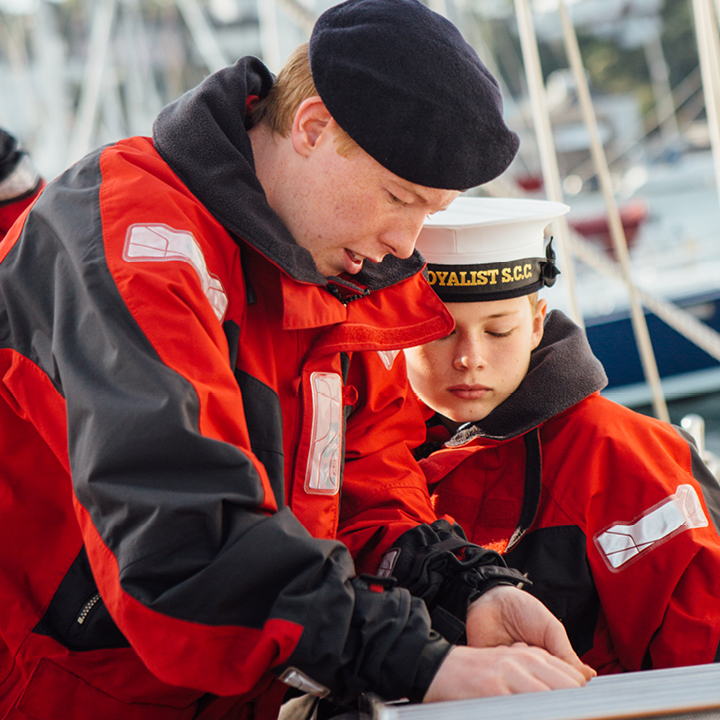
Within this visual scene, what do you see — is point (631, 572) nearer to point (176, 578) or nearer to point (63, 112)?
point (176, 578)

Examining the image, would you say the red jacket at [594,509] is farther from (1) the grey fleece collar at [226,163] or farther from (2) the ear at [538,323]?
(1) the grey fleece collar at [226,163]

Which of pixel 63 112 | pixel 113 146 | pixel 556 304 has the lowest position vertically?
pixel 556 304

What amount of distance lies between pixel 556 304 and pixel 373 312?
18.4 feet

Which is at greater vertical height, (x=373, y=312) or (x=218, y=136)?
(x=218, y=136)

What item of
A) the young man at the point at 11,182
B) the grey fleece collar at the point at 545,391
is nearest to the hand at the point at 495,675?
the grey fleece collar at the point at 545,391

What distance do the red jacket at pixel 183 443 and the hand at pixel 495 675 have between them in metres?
0.02

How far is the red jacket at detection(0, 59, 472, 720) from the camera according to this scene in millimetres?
833

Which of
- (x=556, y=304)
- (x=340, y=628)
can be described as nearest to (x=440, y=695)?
(x=340, y=628)

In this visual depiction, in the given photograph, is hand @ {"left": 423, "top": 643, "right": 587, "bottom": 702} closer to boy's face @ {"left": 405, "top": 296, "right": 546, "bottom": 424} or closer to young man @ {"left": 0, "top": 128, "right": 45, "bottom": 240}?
boy's face @ {"left": 405, "top": 296, "right": 546, "bottom": 424}

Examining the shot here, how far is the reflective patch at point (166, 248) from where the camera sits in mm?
939

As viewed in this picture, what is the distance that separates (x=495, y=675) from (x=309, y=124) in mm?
728

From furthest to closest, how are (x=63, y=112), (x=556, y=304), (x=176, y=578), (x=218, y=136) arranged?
1. (x=63, y=112)
2. (x=556, y=304)
3. (x=218, y=136)
4. (x=176, y=578)

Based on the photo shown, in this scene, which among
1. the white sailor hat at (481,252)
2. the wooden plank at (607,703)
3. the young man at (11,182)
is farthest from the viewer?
the young man at (11,182)

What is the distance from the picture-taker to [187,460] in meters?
0.84
